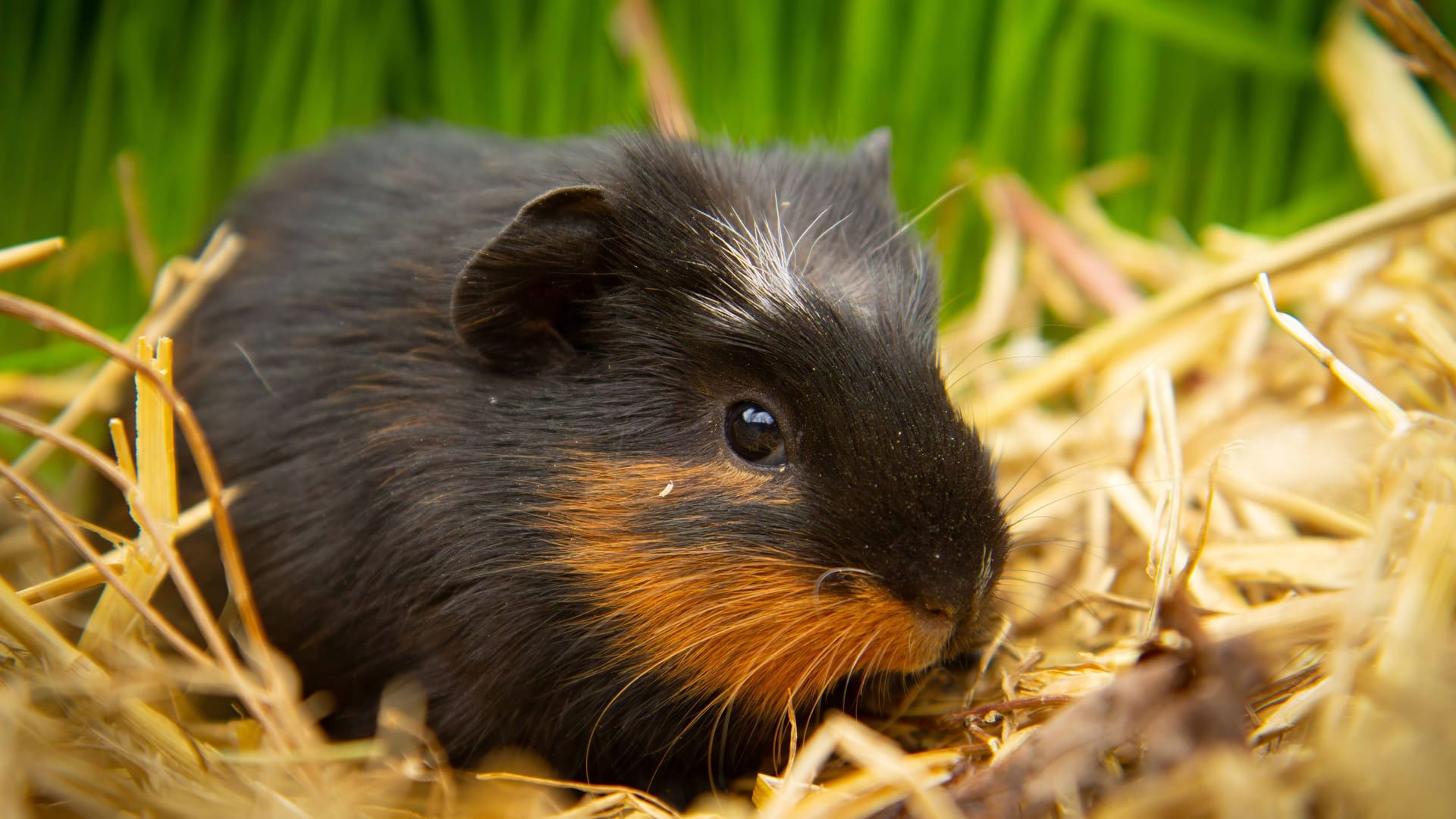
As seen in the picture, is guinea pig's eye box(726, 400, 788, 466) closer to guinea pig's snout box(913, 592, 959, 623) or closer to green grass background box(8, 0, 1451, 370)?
guinea pig's snout box(913, 592, 959, 623)

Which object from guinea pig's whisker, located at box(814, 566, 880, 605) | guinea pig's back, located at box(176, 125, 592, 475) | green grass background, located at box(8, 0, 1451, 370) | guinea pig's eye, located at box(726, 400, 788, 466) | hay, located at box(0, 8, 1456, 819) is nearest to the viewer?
hay, located at box(0, 8, 1456, 819)

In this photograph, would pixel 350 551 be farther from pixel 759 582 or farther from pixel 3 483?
pixel 3 483

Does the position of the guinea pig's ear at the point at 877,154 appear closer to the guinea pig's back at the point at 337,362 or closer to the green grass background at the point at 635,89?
the guinea pig's back at the point at 337,362

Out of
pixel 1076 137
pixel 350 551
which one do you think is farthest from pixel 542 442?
pixel 1076 137

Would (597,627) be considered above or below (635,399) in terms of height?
below

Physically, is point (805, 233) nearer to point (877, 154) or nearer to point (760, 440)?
point (760, 440)

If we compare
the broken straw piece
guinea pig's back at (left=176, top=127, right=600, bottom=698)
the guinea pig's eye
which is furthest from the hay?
the guinea pig's eye
